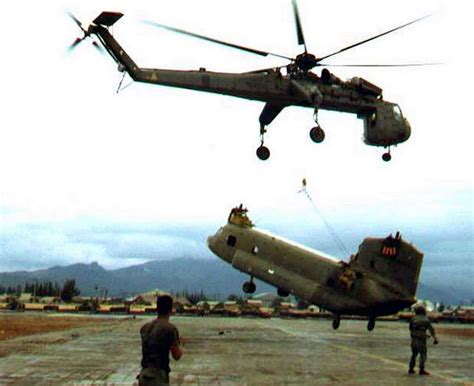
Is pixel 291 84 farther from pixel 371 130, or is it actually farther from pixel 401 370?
pixel 401 370

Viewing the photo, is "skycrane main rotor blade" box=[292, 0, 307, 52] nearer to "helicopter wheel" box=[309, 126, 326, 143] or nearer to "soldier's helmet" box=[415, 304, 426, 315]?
"helicopter wheel" box=[309, 126, 326, 143]

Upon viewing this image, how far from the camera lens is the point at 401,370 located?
27.0 metres

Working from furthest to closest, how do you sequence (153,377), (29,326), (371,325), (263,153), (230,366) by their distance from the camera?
1. (29,326)
2. (371,325)
3. (263,153)
4. (230,366)
5. (153,377)

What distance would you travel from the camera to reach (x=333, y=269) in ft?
108

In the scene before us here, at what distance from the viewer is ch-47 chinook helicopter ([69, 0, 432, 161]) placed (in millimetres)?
26266

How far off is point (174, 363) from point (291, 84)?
39.6ft

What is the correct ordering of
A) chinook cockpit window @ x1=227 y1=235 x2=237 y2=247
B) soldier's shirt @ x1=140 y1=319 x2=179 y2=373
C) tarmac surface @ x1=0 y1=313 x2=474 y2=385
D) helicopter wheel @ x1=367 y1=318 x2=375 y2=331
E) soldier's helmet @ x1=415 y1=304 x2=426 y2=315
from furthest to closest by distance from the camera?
1. chinook cockpit window @ x1=227 y1=235 x2=237 y2=247
2. helicopter wheel @ x1=367 y1=318 x2=375 y2=331
3. soldier's helmet @ x1=415 y1=304 x2=426 y2=315
4. tarmac surface @ x1=0 y1=313 x2=474 y2=385
5. soldier's shirt @ x1=140 y1=319 x2=179 y2=373

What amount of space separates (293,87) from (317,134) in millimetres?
2308

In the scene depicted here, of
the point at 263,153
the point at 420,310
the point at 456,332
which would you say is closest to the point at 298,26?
the point at 263,153

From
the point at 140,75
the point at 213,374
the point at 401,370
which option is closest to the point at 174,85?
the point at 140,75

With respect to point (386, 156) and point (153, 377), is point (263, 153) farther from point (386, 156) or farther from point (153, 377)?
point (153, 377)

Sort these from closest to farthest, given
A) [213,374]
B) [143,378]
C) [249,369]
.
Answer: [143,378] < [213,374] < [249,369]

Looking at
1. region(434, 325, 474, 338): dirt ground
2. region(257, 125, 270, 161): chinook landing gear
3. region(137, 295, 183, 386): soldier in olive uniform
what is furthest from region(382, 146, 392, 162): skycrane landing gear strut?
region(434, 325, 474, 338): dirt ground

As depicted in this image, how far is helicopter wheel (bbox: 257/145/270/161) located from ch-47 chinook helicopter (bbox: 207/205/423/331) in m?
6.02
